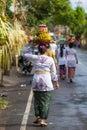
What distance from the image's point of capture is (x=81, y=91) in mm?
18000

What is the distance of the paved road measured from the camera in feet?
36.6

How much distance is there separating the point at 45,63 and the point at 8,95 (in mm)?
6177

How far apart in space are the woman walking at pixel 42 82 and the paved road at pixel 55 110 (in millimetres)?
334

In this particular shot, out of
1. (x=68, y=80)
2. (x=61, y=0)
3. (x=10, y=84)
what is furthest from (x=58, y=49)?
(x=61, y=0)

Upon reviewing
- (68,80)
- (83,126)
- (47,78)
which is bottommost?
(68,80)

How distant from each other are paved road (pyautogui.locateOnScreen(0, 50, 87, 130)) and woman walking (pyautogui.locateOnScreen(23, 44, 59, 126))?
334mm

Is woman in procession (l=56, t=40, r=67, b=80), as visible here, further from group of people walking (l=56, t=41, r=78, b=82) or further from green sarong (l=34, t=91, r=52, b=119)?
green sarong (l=34, t=91, r=52, b=119)

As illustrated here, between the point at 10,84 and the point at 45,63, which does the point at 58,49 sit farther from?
the point at 45,63

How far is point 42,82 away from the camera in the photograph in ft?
36.7

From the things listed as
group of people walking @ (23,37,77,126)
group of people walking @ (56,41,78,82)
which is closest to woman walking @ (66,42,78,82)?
group of people walking @ (56,41,78,82)

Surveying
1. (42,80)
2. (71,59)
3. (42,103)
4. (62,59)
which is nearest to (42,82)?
(42,80)

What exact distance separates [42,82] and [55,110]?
7.86ft

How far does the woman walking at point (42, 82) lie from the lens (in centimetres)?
1114

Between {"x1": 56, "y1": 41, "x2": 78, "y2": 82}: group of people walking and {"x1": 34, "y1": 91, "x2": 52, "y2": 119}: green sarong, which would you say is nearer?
{"x1": 34, "y1": 91, "x2": 52, "y2": 119}: green sarong
